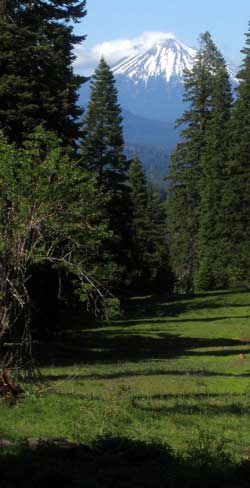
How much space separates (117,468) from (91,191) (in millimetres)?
11849

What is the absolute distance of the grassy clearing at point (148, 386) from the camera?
470 inches

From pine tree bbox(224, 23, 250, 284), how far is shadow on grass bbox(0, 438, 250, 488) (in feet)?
137

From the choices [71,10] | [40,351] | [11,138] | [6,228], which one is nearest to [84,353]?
[40,351]

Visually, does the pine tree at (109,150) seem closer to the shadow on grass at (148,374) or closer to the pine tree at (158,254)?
the pine tree at (158,254)

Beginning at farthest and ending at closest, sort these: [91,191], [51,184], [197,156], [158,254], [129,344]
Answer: [158,254]
[197,156]
[129,344]
[91,191]
[51,184]

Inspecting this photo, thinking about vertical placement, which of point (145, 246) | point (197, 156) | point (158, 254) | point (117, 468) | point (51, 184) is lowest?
point (117, 468)

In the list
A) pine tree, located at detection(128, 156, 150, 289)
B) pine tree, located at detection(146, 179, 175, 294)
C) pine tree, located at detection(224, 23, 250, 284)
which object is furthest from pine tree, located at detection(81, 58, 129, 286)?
pine tree, located at detection(146, 179, 175, 294)

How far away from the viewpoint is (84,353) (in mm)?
26844

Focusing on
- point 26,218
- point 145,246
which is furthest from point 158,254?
point 26,218

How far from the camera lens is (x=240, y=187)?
53.3 metres

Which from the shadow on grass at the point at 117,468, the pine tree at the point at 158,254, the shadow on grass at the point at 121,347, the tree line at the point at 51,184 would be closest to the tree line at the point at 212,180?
A: the pine tree at the point at 158,254

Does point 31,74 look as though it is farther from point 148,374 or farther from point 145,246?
point 145,246

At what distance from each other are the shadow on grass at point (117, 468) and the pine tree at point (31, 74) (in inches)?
695

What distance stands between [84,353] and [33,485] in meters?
19.2
